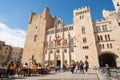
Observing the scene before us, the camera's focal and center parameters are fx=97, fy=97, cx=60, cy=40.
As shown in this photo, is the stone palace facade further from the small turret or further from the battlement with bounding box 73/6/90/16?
the small turret

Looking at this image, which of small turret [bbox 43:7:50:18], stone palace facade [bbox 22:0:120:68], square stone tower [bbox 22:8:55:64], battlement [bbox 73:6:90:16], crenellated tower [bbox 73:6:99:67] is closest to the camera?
stone palace facade [bbox 22:0:120:68]

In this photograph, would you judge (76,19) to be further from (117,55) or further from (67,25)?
(117,55)

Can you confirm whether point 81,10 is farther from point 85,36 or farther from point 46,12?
point 46,12

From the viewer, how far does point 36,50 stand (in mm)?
44844

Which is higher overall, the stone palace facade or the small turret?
the small turret

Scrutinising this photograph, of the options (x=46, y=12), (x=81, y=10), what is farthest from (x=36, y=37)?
(x=81, y=10)

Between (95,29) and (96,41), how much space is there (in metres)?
4.83

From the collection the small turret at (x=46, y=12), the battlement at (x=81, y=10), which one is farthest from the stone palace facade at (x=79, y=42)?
the small turret at (x=46, y=12)

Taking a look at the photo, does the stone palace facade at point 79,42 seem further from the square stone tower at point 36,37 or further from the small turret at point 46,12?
the small turret at point 46,12

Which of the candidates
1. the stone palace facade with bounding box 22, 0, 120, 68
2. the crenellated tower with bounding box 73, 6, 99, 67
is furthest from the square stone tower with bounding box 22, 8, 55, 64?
the crenellated tower with bounding box 73, 6, 99, 67

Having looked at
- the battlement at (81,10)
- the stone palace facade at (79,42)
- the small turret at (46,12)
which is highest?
the small turret at (46,12)

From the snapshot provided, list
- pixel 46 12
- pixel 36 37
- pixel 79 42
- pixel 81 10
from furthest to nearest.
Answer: pixel 46 12 → pixel 36 37 → pixel 81 10 → pixel 79 42

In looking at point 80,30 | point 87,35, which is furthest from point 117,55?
point 80,30

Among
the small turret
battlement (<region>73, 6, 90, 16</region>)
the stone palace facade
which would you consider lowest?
the stone palace facade
